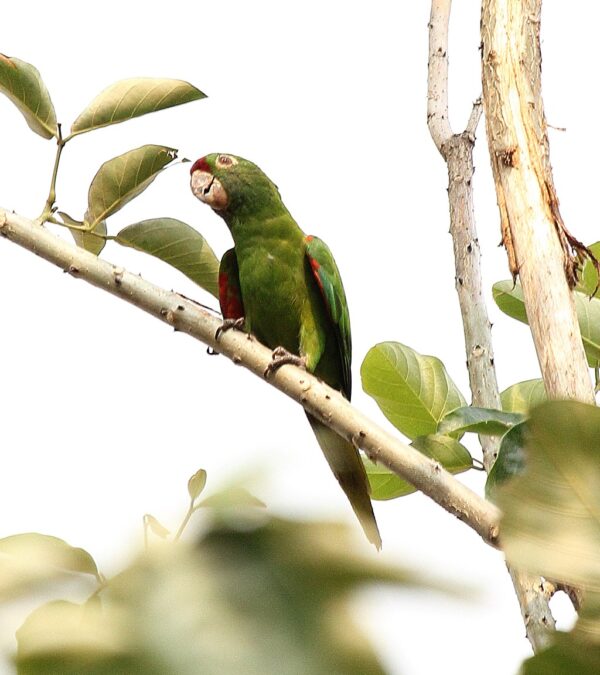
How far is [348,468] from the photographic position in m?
2.36

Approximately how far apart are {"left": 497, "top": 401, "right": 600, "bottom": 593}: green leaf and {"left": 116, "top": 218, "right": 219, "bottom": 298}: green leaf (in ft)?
4.40

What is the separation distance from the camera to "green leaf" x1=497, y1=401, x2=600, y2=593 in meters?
0.43

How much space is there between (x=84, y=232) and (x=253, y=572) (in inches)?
51.5

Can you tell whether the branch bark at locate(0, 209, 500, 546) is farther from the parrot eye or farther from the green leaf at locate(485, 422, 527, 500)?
the parrot eye

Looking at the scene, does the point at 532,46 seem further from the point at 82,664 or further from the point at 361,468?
the point at 82,664

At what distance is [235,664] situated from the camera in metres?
0.35

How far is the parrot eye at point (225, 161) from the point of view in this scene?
2850 mm

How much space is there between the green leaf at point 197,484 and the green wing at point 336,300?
2.17 m

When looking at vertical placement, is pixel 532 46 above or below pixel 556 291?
above

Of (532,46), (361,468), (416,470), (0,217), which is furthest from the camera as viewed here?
(361,468)

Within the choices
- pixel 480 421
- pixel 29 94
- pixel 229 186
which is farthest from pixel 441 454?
pixel 229 186

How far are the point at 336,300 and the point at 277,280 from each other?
0.18 metres

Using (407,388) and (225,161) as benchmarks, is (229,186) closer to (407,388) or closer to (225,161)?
(225,161)

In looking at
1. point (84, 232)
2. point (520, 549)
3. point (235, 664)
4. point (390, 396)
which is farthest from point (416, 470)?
point (235, 664)
